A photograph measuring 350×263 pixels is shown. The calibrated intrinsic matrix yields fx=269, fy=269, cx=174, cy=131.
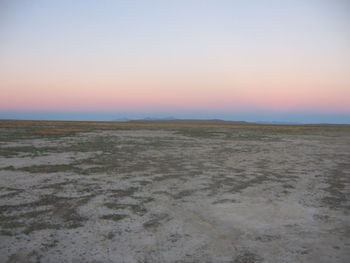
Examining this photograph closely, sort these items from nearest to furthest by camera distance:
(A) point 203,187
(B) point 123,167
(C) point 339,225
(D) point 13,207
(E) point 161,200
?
(C) point 339,225
(D) point 13,207
(E) point 161,200
(A) point 203,187
(B) point 123,167

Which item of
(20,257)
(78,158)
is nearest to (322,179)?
(20,257)

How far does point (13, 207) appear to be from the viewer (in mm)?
7367

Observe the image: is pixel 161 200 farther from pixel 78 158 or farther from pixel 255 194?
pixel 78 158

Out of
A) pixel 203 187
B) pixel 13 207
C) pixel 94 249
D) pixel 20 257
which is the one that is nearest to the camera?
pixel 20 257

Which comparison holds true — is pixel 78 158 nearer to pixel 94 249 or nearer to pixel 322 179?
pixel 94 249

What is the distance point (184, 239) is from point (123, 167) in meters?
8.32

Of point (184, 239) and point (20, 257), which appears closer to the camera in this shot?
point (20, 257)

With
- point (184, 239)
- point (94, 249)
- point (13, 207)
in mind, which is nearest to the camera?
point (94, 249)

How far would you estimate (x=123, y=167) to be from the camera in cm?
1359

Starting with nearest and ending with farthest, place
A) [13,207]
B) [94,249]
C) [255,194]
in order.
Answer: [94,249] < [13,207] < [255,194]

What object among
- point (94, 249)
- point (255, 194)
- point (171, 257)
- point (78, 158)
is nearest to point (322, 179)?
point (255, 194)

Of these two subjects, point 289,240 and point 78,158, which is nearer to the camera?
point 289,240

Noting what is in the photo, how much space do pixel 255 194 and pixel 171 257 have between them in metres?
5.15

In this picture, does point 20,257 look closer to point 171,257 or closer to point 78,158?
point 171,257
